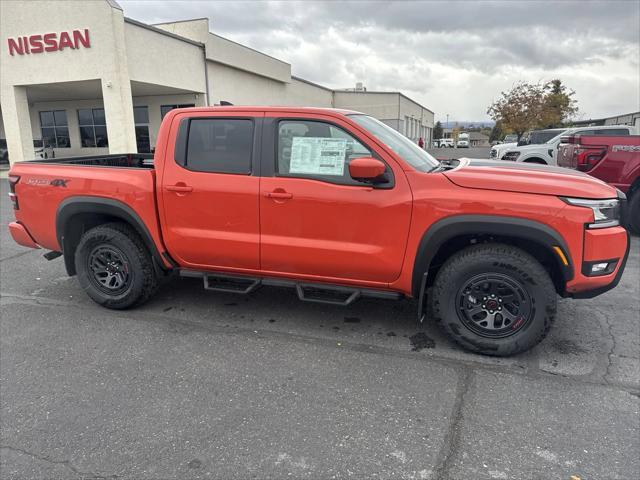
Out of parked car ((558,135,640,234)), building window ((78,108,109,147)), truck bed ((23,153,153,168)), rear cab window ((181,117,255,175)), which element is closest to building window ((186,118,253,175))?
rear cab window ((181,117,255,175))

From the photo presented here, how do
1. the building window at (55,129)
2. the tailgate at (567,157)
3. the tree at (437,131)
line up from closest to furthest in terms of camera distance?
the tailgate at (567,157) < the building window at (55,129) < the tree at (437,131)

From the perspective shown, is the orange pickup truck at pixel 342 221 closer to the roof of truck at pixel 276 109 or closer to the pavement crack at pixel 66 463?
the roof of truck at pixel 276 109

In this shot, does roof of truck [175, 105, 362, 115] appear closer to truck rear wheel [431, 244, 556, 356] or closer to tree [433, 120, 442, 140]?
truck rear wheel [431, 244, 556, 356]

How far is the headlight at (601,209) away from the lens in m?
3.19

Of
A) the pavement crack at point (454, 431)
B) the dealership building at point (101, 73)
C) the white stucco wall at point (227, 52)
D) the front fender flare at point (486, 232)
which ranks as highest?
the white stucco wall at point (227, 52)

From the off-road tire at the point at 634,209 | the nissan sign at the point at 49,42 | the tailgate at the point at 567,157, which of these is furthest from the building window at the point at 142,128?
the off-road tire at the point at 634,209

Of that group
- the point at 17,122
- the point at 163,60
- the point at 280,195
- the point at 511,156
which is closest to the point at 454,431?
the point at 280,195

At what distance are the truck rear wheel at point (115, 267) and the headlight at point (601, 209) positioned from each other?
362cm

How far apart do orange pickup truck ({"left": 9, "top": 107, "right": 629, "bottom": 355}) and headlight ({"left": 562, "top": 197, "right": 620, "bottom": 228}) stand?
0.01m

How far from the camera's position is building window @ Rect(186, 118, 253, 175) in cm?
386

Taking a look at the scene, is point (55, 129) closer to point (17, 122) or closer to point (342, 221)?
point (17, 122)

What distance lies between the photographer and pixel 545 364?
3.45 m

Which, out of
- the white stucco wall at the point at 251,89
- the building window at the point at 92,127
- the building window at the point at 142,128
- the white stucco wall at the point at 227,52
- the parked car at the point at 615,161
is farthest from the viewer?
the building window at the point at 92,127

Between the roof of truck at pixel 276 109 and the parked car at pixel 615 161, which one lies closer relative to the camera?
the roof of truck at pixel 276 109
